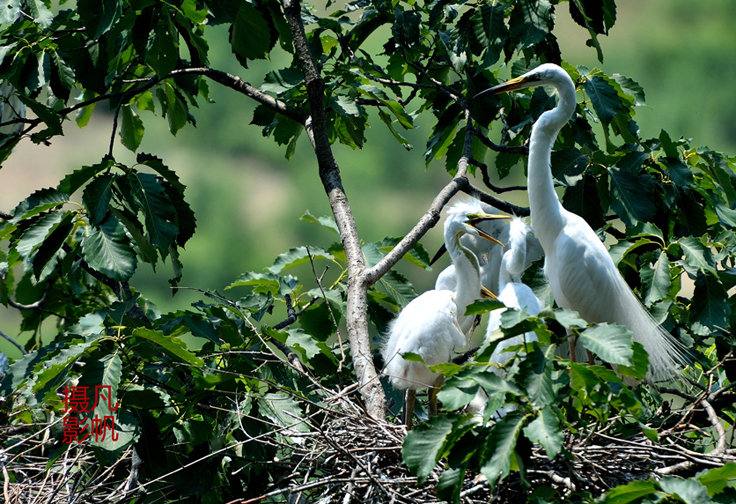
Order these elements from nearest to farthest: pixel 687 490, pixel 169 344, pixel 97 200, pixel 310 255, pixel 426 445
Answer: pixel 687 490 → pixel 426 445 → pixel 169 344 → pixel 97 200 → pixel 310 255

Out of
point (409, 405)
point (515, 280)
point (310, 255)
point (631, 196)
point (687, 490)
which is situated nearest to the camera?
point (687, 490)

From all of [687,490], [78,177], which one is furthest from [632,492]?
[78,177]

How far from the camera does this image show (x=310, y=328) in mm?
2281

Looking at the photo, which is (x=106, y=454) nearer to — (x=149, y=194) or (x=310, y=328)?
(x=149, y=194)

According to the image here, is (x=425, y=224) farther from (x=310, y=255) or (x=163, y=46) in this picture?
(x=163, y=46)

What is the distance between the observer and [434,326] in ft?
7.26

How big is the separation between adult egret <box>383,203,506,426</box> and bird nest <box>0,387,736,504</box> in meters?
0.42

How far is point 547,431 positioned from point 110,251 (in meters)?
0.98

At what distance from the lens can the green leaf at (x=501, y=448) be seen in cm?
111

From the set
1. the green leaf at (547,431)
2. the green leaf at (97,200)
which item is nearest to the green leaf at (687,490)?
the green leaf at (547,431)

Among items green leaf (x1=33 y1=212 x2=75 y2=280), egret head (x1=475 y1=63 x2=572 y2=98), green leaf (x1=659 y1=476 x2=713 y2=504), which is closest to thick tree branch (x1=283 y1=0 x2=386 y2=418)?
egret head (x1=475 y1=63 x2=572 y2=98)

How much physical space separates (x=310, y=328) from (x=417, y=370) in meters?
0.33

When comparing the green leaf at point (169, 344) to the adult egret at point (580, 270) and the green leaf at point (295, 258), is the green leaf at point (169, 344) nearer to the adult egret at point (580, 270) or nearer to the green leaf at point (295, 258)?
the green leaf at point (295, 258)

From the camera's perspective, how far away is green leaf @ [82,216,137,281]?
1613mm
